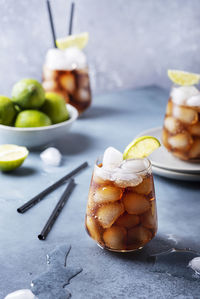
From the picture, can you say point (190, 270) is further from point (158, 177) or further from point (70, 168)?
point (70, 168)

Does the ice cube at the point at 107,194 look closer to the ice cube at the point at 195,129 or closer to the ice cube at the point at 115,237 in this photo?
the ice cube at the point at 115,237

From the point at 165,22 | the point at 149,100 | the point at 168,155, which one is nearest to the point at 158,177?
the point at 168,155

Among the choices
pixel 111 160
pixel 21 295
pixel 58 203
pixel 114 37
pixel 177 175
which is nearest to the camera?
pixel 21 295

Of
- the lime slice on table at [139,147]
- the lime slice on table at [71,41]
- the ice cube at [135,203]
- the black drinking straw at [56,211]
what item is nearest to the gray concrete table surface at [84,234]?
the black drinking straw at [56,211]

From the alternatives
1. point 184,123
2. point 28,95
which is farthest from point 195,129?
point 28,95

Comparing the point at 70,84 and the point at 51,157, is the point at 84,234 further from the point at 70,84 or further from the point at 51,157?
the point at 70,84

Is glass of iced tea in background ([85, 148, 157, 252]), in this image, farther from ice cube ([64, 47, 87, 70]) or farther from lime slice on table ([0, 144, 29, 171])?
ice cube ([64, 47, 87, 70])
